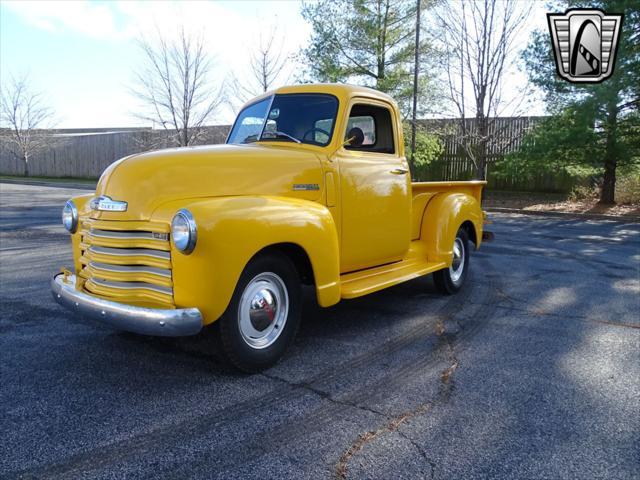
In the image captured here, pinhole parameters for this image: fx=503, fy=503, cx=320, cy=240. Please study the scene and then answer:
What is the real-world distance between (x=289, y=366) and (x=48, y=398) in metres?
1.56

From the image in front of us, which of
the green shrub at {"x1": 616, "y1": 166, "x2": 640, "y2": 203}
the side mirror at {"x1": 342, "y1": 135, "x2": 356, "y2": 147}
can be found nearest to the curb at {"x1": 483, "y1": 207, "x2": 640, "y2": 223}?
the green shrub at {"x1": 616, "y1": 166, "x2": 640, "y2": 203}

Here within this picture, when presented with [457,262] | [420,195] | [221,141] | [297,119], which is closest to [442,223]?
[420,195]

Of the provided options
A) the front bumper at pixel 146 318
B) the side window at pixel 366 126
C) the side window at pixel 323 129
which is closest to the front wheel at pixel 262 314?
the front bumper at pixel 146 318

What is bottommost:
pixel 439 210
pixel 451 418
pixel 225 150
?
pixel 451 418

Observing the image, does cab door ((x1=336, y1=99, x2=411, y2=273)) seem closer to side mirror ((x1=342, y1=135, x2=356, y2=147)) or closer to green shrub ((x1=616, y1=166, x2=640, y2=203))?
side mirror ((x1=342, y1=135, x2=356, y2=147))

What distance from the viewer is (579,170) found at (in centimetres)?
1571

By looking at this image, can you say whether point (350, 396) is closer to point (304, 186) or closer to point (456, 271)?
point (304, 186)

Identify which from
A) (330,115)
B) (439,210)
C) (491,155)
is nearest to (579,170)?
(491,155)

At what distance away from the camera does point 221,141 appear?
23.4 metres

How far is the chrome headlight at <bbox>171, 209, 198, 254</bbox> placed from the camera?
2.95 meters

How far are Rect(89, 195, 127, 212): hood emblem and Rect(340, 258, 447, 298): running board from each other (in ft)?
5.83

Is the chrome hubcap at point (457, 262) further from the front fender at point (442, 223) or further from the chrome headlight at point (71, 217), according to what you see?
the chrome headlight at point (71, 217)

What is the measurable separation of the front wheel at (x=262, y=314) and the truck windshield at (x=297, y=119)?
1.34m

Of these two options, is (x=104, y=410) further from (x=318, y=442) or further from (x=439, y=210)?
(x=439, y=210)
